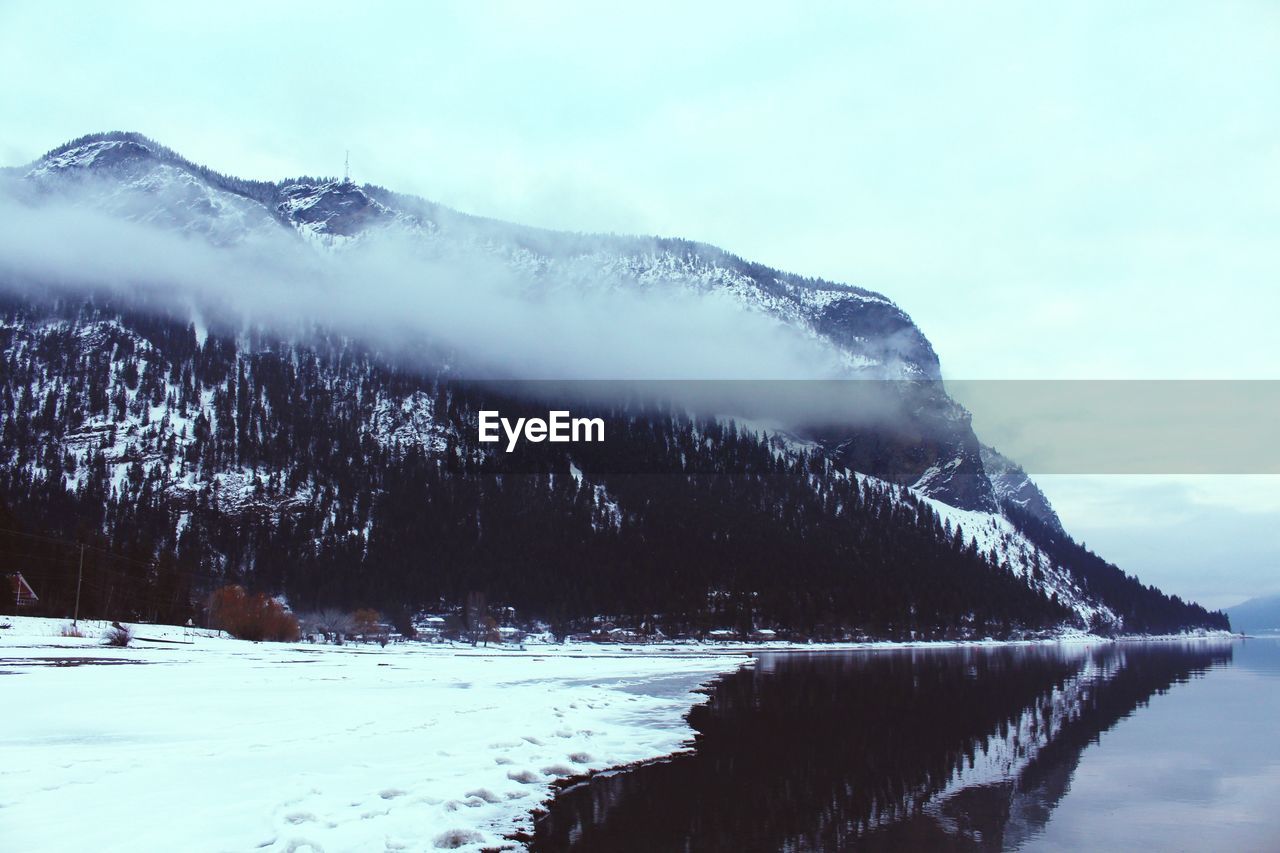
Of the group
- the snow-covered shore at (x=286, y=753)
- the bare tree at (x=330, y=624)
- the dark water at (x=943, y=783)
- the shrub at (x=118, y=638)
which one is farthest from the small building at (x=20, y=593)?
the dark water at (x=943, y=783)

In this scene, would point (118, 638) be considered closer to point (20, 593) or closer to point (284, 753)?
point (20, 593)

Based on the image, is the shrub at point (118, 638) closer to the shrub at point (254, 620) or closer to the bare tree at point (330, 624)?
the shrub at point (254, 620)

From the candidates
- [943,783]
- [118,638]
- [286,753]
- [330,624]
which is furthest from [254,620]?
[943,783]

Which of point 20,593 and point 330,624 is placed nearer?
point 20,593

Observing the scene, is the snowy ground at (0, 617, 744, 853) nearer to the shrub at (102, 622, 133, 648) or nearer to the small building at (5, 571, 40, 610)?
the shrub at (102, 622, 133, 648)

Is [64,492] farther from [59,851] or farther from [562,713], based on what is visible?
[59,851]

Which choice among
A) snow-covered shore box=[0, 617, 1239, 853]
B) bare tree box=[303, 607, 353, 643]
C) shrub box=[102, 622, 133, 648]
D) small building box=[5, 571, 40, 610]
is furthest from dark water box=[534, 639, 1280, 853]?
bare tree box=[303, 607, 353, 643]

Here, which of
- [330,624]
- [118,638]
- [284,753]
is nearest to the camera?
[284,753]
